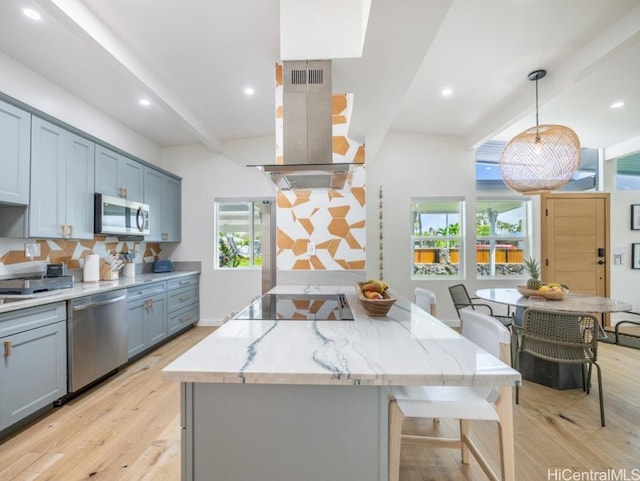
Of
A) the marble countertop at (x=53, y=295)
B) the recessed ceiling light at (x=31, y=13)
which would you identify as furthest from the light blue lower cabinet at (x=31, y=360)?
the recessed ceiling light at (x=31, y=13)

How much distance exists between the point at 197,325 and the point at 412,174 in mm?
4050

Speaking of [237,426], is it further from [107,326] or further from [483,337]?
[107,326]

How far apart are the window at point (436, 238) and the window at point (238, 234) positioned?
8.14 ft

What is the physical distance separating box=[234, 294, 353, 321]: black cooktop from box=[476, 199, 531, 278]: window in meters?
3.44

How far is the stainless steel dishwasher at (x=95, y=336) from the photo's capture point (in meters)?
2.34

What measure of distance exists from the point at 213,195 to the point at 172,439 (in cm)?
343

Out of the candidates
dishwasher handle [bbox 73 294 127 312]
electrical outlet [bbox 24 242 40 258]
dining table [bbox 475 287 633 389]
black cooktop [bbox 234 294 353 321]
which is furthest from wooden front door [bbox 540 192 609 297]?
electrical outlet [bbox 24 242 40 258]

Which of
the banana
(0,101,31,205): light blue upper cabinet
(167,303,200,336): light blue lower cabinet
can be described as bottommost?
(167,303,200,336): light blue lower cabinet

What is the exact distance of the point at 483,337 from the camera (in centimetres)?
143

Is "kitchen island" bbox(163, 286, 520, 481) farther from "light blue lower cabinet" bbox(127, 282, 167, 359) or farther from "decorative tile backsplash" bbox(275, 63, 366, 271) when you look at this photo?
"light blue lower cabinet" bbox(127, 282, 167, 359)

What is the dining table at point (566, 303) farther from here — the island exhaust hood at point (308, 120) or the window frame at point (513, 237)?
the island exhaust hood at point (308, 120)

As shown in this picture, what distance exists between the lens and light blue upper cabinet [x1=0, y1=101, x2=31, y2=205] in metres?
2.09

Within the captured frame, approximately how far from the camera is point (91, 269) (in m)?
3.02

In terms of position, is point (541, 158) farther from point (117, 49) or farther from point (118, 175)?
point (118, 175)
